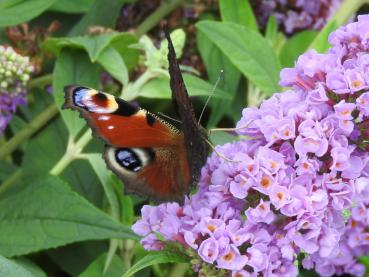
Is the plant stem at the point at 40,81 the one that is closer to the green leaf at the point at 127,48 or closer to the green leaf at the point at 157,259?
the green leaf at the point at 127,48

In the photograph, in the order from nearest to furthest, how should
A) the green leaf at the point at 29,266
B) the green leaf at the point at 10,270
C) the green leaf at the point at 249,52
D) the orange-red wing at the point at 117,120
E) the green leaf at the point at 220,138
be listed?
the green leaf at the point at 10,270 → the orange-red wing at the point at 117,120 → the green leaf at the point at 29,266 → the green leaf at the point at 220,138 → the green leaf at the point at 249,52

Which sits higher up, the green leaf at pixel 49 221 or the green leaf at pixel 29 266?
the green leaf at pixel 49 221

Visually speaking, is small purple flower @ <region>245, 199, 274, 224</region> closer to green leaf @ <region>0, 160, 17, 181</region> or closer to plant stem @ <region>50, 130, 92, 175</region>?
plant stem @ <region>50, 130, 92, 175</region>

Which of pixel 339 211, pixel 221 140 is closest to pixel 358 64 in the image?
pixel 339 211

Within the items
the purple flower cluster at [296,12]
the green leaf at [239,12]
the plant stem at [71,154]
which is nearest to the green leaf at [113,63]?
the plant stem at [71,154]

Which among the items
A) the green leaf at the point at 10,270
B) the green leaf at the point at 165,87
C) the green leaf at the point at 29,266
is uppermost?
the green leaf at the point at 10,270

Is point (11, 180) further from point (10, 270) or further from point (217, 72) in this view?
point (10, 270)

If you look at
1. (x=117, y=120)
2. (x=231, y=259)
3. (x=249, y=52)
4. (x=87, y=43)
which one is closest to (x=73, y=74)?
(x=87, y=43)

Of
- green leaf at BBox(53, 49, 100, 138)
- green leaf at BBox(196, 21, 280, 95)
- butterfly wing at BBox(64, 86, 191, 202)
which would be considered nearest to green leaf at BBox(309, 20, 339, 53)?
green leaf at BBox(196, 21, 280, 95)

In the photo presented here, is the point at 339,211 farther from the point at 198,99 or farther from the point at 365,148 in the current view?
the point at 198,99
